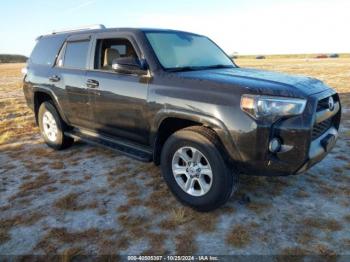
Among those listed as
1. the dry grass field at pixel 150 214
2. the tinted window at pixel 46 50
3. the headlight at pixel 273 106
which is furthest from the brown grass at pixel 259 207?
the tinted window at pixel 46 50

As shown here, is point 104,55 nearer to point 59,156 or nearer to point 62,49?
point 62,49

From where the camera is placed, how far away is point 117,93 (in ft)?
13.8

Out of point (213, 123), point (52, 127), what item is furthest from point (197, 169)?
point (52, 127)

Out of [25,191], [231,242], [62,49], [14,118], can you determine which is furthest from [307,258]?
[14,118]

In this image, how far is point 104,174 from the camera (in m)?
4.73

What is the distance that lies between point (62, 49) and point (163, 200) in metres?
3.12

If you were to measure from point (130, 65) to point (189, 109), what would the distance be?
0.95 metres

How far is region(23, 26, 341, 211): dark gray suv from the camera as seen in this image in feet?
10.0

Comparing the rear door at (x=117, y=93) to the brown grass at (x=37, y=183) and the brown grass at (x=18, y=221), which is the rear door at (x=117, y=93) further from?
the brown grass at (x=18, y=221)

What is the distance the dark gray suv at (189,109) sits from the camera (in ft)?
10.0

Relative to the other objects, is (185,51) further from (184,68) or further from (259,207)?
(259,207)

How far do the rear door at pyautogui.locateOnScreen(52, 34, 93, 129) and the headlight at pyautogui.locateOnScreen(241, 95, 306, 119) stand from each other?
2.54 m

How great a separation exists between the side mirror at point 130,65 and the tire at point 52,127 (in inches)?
88.5

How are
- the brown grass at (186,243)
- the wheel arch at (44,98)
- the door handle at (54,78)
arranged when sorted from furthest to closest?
the wheel arch at (44,98), the door handle at (54,78), the brown grass at (186,243)
